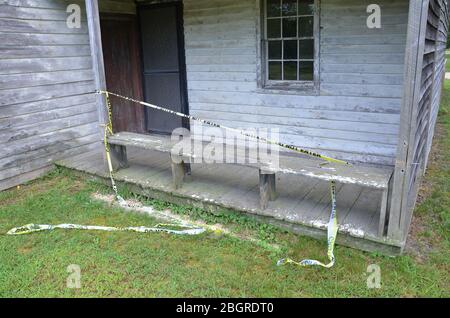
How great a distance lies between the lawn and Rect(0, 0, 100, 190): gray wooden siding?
1179 millimetres

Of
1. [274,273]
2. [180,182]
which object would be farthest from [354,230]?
[180,182]

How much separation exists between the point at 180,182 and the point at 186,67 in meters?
2.91

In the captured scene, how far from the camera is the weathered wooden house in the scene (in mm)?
4250

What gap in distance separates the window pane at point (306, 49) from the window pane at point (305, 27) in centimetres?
10

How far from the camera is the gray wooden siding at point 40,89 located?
4.93 metres

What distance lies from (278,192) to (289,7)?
2832 mm

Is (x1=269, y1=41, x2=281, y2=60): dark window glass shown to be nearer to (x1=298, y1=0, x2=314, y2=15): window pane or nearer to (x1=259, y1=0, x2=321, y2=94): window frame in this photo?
(x1=259, y1=0, x2=321, y2=94): window frame

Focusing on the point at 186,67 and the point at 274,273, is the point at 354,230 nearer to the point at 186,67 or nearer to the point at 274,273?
the point at 274,273

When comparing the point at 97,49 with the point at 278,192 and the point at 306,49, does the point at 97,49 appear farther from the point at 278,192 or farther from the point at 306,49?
the point at 306,49

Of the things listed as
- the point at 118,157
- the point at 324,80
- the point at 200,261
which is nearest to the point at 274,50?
the point at 324,80

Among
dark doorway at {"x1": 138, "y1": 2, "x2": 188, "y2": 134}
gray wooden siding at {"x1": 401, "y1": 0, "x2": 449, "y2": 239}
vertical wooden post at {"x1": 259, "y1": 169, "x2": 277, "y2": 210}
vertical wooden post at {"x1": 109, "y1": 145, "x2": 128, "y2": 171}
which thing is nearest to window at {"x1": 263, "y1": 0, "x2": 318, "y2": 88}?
gray wooden siding at {"x1": 401, "y1": 0, "x2": 449, "y2": 239}

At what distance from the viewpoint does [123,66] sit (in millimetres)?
7180
